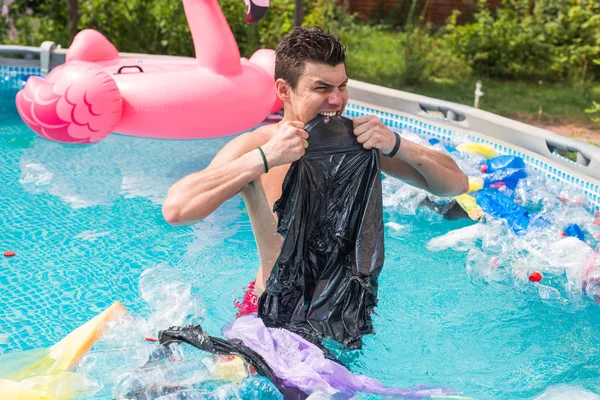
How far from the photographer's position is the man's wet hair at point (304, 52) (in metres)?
2.53

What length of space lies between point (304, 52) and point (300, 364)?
1.11m

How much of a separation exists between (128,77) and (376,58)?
5.73m

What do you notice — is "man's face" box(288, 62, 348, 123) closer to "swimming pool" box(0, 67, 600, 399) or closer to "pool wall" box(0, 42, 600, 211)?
"swimming pool" box(0, 67, 600, 399)

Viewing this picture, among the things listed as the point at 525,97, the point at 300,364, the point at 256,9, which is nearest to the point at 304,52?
the point at 300,364

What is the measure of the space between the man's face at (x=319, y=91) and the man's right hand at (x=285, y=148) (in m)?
0.18

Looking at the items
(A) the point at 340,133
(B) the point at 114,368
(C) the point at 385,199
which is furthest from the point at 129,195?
(A) the point at 340,133

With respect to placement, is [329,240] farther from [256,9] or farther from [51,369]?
[256,9]

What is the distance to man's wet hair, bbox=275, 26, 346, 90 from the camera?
2529 mm

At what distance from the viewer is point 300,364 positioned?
263 centimetres

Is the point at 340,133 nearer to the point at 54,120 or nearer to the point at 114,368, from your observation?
the point at 114,368

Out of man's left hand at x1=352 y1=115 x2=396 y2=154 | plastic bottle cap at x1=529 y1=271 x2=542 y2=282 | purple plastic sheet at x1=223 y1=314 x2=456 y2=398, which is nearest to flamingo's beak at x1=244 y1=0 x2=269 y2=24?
plastic bottle cap at x1=529 y1=271 x2=542 y2=282

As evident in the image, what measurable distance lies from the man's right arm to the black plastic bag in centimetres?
13

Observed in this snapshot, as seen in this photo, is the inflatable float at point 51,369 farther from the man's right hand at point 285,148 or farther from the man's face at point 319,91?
the man's face at point 319,91

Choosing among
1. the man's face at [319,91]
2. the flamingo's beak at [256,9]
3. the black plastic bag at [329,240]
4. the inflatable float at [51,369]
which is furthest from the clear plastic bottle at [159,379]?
the flamingo's beak at [256,9]
